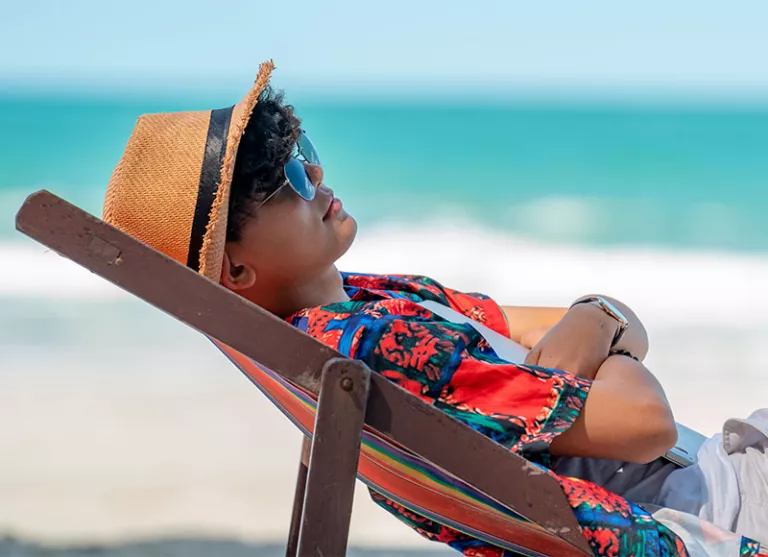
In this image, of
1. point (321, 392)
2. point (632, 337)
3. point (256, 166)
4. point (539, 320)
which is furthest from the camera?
point (539, 320)

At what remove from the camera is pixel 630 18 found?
2014cm

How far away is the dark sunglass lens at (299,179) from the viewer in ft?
6.21

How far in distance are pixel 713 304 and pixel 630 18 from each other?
1509 cm

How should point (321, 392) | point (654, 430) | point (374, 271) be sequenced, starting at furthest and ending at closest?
point (374, 271) < point (654, 430) < point (321, 392)

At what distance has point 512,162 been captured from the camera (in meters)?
12.4

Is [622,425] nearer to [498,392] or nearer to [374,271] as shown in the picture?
[498,392]

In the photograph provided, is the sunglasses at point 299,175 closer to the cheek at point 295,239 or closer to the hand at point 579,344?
the cheek at point 295,239

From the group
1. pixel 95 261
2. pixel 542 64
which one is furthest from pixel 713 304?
pixel 542 64

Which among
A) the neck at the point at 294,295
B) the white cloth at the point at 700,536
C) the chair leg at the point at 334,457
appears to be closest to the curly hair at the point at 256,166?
the neck at the point at 294,295

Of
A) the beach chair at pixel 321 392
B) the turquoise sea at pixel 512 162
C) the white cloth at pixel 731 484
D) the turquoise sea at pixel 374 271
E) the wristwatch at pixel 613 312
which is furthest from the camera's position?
the turquoise sea at pixel 512 162

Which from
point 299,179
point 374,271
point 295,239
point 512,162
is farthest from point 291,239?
point 512,162

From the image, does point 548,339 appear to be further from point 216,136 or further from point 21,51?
point 21,51

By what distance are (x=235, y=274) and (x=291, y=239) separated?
0.45 ft

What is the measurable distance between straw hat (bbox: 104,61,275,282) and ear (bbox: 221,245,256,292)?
0.31 ft
